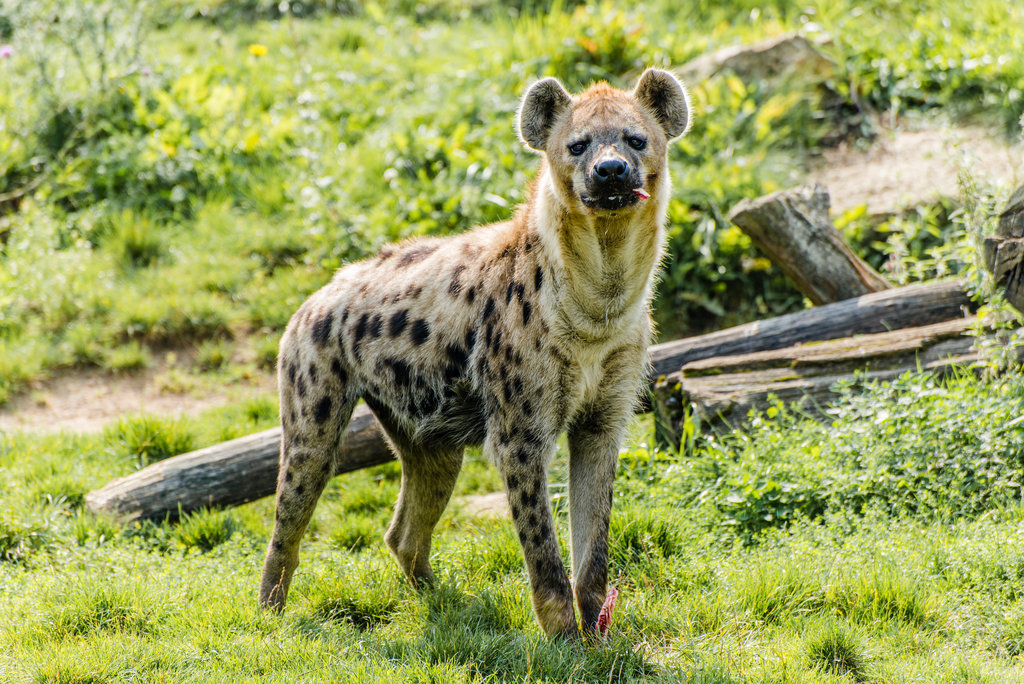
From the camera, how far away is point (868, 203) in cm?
654

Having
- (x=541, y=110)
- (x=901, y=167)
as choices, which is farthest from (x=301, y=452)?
(x=901, y=167)

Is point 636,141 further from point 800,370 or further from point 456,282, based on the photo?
point 800,370

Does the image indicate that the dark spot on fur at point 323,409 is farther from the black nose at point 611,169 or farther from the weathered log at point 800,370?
the weathered log at point 800,370

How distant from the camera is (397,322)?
12.6 ft

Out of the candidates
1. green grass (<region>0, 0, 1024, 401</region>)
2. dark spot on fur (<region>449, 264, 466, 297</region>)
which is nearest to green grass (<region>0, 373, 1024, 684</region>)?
dark spot on fur (<region>449, 264, 466, 297</region>)

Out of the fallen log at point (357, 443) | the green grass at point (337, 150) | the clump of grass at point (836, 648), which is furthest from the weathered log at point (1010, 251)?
the clump of grass at point (836, 648)

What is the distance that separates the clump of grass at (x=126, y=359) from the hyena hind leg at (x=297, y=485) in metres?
2.78

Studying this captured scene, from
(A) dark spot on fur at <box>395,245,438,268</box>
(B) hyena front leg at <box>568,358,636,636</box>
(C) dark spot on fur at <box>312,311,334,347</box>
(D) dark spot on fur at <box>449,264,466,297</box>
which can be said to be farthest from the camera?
(A) dark spot on fur at <box>395,245,438,268</box>

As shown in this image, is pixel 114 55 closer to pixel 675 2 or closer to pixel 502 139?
pixel 502 139

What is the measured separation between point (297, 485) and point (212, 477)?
93 cm

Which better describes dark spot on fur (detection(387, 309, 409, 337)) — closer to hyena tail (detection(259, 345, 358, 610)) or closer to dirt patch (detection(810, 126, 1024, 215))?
hyena tail (detection(259, 345, 358, 610))

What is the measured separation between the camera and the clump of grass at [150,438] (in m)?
5.16

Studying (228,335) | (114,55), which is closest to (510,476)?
(228,335)

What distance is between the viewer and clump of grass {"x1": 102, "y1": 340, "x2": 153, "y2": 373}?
6.24 meters
